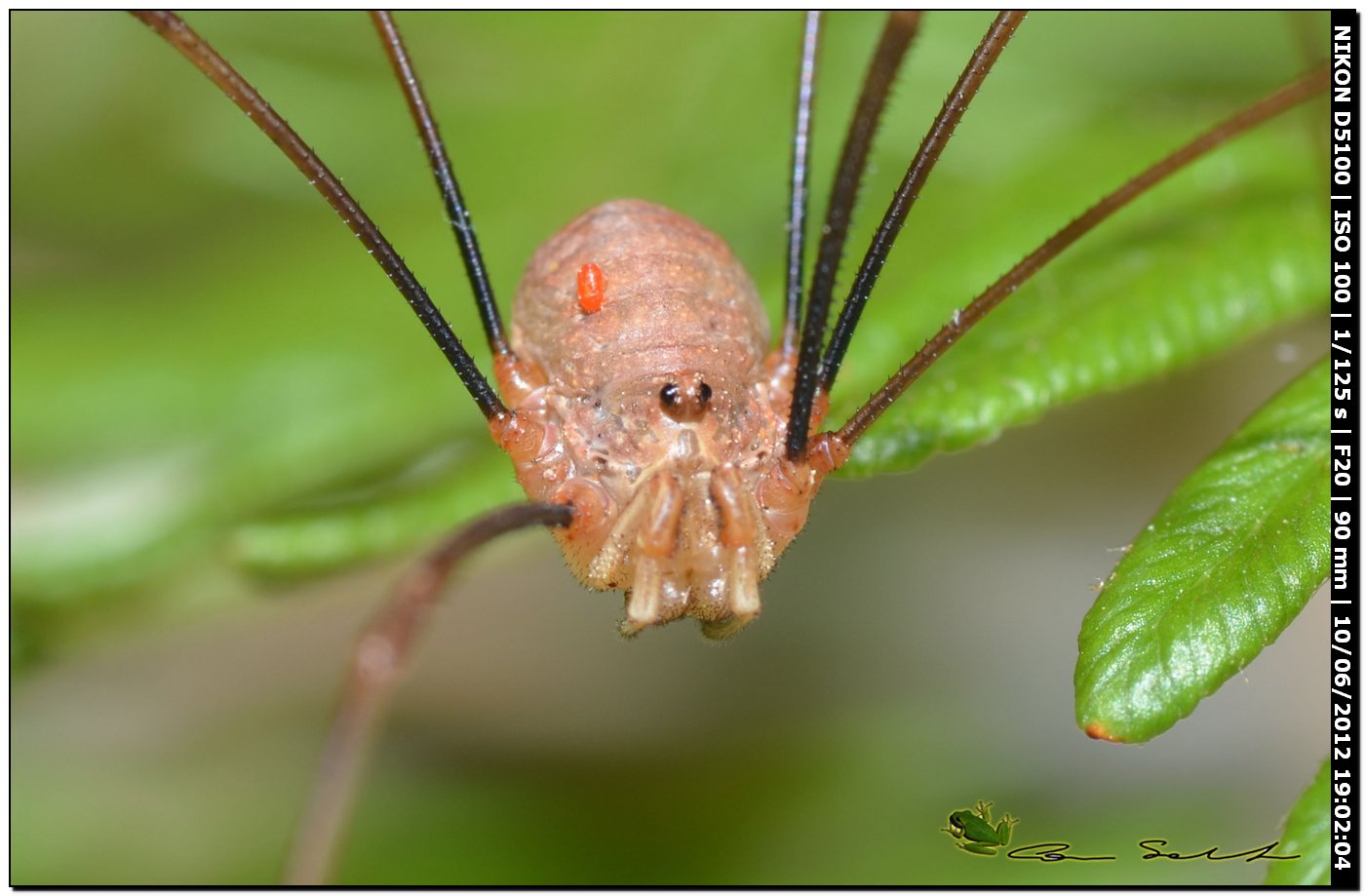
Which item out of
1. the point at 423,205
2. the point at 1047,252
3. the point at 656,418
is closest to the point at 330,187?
the point at 656,418

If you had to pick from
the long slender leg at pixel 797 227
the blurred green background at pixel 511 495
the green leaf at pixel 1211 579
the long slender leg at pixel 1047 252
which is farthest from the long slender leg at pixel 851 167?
the green leaf at pixel 1211 579

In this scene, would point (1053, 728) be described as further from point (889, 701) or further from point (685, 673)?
point (685, 673)

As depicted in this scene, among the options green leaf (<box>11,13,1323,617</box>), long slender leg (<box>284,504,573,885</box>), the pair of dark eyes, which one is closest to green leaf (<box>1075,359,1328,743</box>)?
green leaf (<box>11,13,1323,617</box>)

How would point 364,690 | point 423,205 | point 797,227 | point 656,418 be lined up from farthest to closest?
point 423,205, point 797,227, point 656,418, point 364,690

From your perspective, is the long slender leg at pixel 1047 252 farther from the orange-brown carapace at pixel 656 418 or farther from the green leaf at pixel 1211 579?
the green leaf at pixel 1211 579
